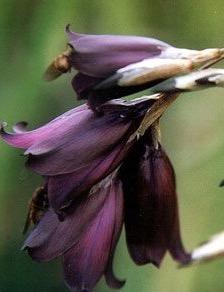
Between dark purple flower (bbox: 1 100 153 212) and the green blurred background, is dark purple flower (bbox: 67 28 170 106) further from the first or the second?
the green blurred background

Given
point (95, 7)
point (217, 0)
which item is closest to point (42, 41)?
point (95, 7)

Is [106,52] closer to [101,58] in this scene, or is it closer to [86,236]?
[101,58]

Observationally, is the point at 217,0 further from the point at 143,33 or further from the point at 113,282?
the point at 113,282

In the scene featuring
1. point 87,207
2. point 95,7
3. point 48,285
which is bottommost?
point 48,285

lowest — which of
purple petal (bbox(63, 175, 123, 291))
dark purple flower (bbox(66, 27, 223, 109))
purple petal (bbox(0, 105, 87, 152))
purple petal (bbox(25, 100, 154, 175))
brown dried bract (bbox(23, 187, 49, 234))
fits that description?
purple petal (bbox(63, 175, 123, 291))

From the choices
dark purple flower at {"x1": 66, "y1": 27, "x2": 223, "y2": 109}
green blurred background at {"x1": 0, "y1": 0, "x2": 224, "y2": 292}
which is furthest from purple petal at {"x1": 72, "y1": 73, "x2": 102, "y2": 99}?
green blurred background at {"x1": 0, "y1": 0, "x2": 224, "y2": 292}

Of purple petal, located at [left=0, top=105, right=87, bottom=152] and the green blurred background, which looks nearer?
purple petal, located at [left=0, top=105, right=87, bottom=152]
